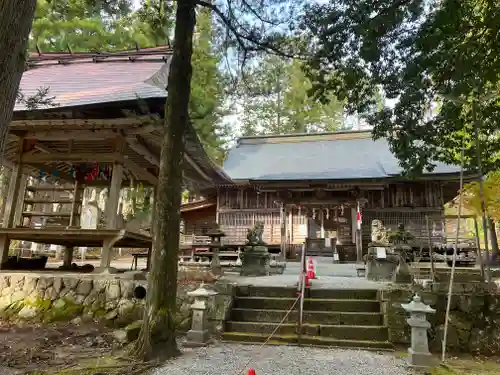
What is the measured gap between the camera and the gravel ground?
171 inches

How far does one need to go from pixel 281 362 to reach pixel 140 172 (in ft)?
20.8

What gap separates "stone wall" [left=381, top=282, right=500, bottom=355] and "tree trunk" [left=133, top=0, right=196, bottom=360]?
3476 mm

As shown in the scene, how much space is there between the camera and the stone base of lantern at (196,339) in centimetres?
553

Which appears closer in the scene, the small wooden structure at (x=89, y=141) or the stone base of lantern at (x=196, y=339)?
the stone base of lantern at (x=196, y=339)

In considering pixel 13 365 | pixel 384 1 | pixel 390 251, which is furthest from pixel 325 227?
pixel 13 365

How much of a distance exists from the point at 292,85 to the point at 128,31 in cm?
1416

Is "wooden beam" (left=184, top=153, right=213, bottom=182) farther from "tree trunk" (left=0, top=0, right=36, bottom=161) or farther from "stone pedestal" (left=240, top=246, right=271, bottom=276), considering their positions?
"tree trunk" (left=0, top=0, right=36, bottom=161)

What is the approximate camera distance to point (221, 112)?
26.5 m

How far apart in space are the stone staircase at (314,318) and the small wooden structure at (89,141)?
2984mm

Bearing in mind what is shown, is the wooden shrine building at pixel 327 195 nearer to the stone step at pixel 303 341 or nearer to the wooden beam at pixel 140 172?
the wooden beam at pixel 140 172

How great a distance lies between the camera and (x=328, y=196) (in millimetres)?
17125

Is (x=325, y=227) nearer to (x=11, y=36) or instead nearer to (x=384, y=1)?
(x=384, y=1)

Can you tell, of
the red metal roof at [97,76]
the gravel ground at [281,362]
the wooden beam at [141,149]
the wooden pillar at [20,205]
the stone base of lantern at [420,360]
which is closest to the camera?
the gravel ground at [281,362]

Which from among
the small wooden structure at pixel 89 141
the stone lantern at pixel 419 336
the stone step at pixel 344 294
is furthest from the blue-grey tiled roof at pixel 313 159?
the stone lantern at pixel 419 336
